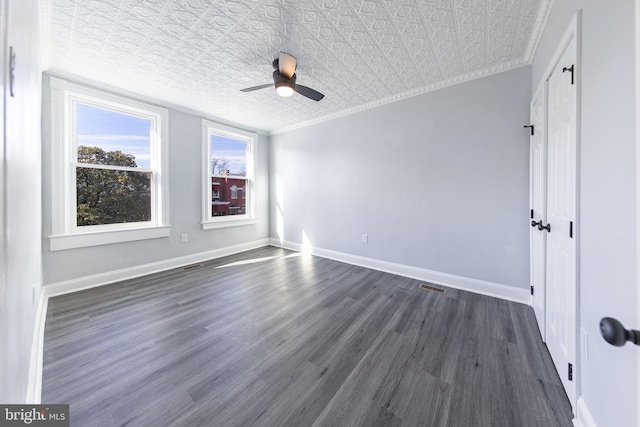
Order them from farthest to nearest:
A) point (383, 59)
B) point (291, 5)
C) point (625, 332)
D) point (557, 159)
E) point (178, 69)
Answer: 1. point (178, 69)
2. point (383, 59)
3. point (291, 5)
4. point (557, 159)
5. point (625, 332)

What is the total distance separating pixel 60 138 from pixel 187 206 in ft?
5.25

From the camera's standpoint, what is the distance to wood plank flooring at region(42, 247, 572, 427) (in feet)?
4.07

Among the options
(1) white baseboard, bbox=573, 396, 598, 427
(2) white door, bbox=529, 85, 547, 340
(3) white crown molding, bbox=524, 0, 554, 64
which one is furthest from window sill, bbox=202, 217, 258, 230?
(3) white crown molding, bbox=524, 0, 554, 64

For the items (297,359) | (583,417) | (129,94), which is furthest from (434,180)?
(129,94)

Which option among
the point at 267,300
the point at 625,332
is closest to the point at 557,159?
the point at 625,332

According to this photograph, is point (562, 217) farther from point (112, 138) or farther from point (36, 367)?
point (112, 138)

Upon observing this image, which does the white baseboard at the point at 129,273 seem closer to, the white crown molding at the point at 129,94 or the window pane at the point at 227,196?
the window pane at the point at 227,196

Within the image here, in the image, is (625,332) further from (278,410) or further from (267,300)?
(267,300)

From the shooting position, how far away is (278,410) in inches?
49.2

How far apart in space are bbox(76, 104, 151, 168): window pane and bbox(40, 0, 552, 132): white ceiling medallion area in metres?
0.41

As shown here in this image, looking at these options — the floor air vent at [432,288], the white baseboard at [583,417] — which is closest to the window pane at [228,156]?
the floor air vent at [432,288]

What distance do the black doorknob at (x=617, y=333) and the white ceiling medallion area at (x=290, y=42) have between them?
2148 millimetres

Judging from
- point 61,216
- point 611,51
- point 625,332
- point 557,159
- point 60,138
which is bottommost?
point 625,332

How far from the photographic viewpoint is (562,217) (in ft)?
4.69
